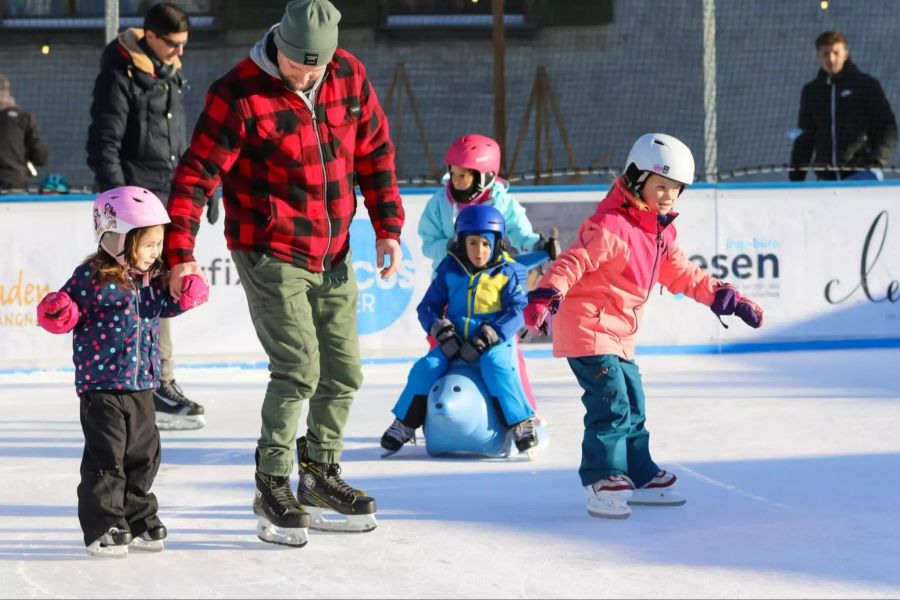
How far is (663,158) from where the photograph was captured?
470 centimetres

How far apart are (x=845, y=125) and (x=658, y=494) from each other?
5.79 metres

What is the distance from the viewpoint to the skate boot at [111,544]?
13.5 ft

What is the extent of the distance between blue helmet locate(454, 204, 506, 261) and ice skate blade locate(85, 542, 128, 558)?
7.12ft

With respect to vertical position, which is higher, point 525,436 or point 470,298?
point 470,298

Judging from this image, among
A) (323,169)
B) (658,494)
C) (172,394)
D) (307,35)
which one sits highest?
(307,35)

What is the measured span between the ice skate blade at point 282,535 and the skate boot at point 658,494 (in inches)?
45.1

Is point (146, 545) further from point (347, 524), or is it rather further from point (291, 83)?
point (291, 83)

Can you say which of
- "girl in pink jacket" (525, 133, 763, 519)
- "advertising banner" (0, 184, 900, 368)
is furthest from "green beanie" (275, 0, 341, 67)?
"advertising banner" (0, 184, 900, 368)

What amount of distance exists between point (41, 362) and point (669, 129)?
661 centimetres

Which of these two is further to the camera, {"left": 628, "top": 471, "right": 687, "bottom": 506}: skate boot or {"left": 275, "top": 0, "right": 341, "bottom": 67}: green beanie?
{"left": 628, "top": 471, "right": 687, "bottom": 506}: skate boot

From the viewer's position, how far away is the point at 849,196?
9.50 metres

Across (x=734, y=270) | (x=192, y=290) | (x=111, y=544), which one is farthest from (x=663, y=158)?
(x=734, y=270)

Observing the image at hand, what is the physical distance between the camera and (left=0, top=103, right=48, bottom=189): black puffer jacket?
10.1m

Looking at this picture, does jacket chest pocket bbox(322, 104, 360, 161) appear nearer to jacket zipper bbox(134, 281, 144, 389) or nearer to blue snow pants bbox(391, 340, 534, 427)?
jacket zipper bbox(134, 281, 144, 389)
